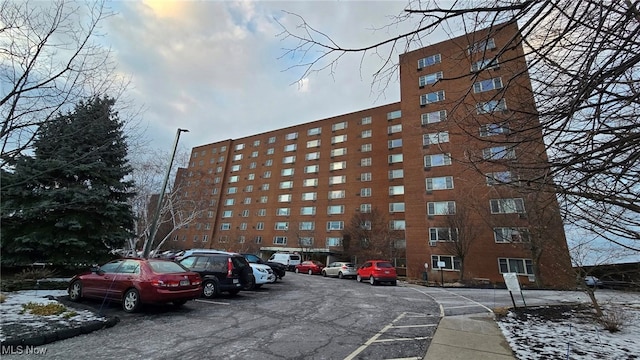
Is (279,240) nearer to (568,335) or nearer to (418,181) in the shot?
(418,181)

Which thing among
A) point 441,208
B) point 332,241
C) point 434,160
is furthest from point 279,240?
point 434,160

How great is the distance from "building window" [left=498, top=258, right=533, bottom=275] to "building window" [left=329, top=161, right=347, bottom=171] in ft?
97.2

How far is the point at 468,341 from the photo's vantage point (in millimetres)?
5621

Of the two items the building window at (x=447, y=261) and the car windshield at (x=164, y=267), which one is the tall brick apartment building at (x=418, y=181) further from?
the car windshield at (x=164, y=267)

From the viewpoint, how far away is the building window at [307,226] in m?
49.9

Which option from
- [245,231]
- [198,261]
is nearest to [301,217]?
[245,231]

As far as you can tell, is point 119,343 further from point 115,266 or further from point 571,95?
point 571,95

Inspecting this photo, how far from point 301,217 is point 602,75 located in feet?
165

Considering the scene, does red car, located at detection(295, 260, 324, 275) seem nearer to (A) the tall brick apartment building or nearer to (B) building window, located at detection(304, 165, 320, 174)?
(A) the tall brick apartment building

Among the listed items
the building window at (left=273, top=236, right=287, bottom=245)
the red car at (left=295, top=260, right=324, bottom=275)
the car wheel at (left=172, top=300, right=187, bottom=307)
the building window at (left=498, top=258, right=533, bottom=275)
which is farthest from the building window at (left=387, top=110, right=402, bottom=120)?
the car wheel at (left=172, top=300, right=187, bottom=307)

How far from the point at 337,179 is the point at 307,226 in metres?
10.1

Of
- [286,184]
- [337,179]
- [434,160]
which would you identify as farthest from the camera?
[286,184]

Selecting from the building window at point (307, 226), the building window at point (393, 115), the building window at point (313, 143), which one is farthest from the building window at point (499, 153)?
the building window at point (313, 143)

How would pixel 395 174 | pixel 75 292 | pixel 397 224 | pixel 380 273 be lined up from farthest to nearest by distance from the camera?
pixel 395 174 < pixel 397 224 < pixel 380 273 < pixel 75 292
